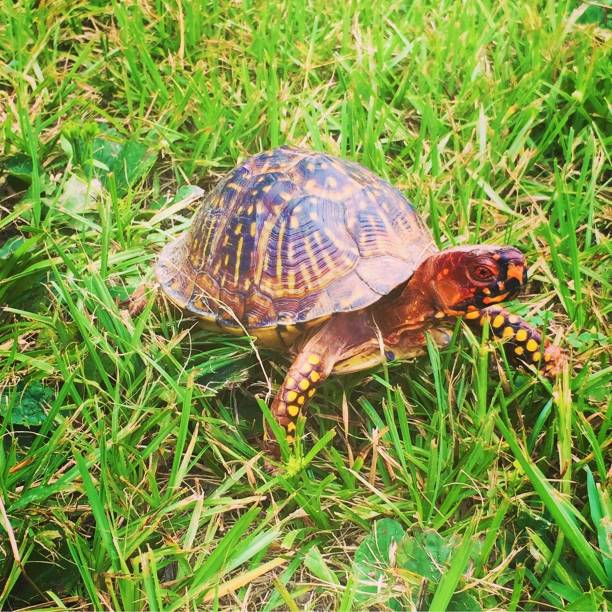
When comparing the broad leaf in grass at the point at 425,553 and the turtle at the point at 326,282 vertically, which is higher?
the turtle at the point at 326,282

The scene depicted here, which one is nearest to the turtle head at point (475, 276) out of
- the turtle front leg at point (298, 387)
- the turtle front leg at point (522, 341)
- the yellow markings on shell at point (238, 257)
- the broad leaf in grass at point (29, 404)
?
the turtle front leg at point (522, 341)

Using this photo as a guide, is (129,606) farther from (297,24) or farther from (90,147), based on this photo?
(297,24)

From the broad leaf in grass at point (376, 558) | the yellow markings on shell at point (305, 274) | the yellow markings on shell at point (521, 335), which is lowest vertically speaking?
the broad leaf in grass at point (376, 558)

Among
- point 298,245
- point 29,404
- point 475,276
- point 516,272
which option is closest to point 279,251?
point 298,245

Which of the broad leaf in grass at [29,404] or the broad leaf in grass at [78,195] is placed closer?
the broad leaf in grass at [29,404]

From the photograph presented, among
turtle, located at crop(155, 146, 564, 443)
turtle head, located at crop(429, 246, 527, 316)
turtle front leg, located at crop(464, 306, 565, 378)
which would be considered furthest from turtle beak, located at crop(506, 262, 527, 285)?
turtle front leg, located at crop(464, 306, 565, 378)

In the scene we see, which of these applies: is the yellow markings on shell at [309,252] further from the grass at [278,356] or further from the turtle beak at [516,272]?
the turtle beak at [516,272]

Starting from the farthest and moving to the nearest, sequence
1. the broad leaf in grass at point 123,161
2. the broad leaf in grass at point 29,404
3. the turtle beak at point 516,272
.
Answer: the broad leaf in grass at point 123,161 < the broad leaf in grass at point 29,404 < the turtle beak at point 516,272

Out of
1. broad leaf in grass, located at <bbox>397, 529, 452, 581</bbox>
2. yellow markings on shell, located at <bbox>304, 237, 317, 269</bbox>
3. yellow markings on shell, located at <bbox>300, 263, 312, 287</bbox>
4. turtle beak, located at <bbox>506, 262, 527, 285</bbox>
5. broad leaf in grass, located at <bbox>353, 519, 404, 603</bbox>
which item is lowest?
broad leaf in grass, located at <bbox>353, 519, 404, 603</bbox>

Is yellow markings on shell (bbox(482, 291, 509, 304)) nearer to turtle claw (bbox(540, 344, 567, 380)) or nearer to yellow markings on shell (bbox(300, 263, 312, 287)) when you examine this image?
turtle claw (bbox(540, 344, 567, 380))
